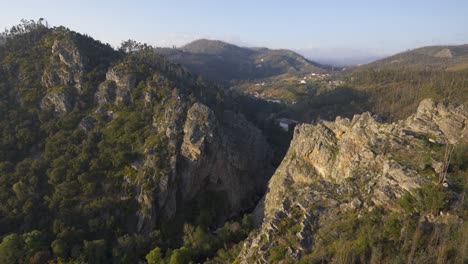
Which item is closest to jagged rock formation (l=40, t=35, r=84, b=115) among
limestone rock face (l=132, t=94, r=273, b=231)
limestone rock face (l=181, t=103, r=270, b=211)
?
limestone rock face (l=132, t=94, r=273, b=231)

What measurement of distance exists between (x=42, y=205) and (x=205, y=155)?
76.2 ft

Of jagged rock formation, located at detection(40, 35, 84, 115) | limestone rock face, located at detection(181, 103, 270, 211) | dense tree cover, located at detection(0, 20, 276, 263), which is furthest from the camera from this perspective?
jagged rock formation, located at detection(40, 35, 84, 115)

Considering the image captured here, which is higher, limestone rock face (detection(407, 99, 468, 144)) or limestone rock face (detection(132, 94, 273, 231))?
limestone rock face (detection(407, 99, 468, 144))

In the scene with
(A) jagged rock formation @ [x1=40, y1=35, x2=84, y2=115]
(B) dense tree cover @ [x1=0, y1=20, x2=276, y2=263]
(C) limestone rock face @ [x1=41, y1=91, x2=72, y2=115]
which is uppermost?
(A) jagged rock formation @ [x1=40, y1=35, x2=84, y2=115]

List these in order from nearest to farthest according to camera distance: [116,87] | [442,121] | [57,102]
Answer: [442,121] < [57,102] < [116,87]

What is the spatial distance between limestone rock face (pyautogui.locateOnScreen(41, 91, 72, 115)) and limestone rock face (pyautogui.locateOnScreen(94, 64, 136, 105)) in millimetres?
4832

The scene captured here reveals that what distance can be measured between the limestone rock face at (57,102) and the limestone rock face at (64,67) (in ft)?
9.54

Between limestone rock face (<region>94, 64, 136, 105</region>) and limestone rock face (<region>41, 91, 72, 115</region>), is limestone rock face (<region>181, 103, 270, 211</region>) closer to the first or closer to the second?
limestone rock face (<region>94, 64, 136, 105</region>)

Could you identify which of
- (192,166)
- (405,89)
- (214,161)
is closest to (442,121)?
(214,161)

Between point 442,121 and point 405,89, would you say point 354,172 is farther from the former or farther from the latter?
point 405,89

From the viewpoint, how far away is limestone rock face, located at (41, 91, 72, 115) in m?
60.2

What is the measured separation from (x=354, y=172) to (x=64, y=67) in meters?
55.2

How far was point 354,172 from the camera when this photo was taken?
3828 centimetres

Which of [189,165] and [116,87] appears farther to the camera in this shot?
[116,87]
